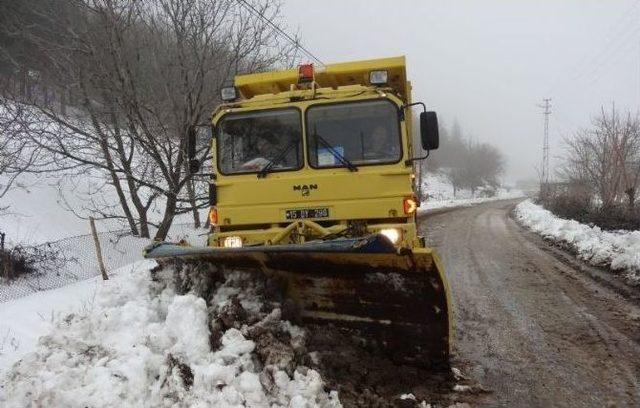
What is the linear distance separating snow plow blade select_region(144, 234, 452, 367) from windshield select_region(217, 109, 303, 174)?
153cm

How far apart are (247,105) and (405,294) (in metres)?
2.98

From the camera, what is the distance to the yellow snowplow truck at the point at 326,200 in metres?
4.57

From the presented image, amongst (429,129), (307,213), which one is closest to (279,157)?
(307,213)

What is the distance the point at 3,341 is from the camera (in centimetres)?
525

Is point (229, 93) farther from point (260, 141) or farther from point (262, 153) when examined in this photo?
point (262, 153)

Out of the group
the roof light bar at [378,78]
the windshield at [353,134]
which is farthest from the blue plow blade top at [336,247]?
the roof light bar at [378,78]

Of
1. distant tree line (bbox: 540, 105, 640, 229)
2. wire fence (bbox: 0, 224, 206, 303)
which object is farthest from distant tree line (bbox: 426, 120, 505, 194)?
wire fence (bbox: 0, 224, 206, 303)

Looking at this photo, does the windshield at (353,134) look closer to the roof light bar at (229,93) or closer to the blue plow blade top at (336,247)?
the roof light bar at (229,93)

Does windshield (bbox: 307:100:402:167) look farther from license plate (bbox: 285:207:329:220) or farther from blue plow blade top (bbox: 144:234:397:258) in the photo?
blue plow blade top (bbox: 144:234:397:258)

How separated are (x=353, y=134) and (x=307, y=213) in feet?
3.37

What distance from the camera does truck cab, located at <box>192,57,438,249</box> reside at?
563cm

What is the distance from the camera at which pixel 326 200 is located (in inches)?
225

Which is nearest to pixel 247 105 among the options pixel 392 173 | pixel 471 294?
pixel 392 173

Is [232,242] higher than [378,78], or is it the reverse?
[378,78]
